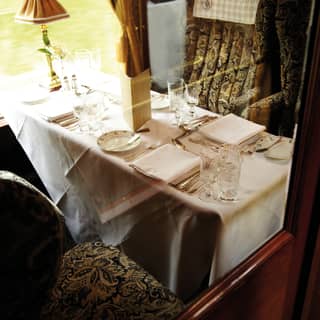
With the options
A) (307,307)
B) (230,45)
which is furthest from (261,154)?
(230,45)

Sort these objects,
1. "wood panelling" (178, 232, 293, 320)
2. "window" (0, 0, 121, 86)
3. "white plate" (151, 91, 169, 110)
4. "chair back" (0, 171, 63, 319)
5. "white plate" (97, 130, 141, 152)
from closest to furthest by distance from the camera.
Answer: "chair back" (0, 171, 63, 319)
"wood panelling" (178, 232, 293, 320)
"white plate" (97, 130, 141, 152)
"white plate" (151, 91, 169, 110)
"window" (0, 0, 121, 86)

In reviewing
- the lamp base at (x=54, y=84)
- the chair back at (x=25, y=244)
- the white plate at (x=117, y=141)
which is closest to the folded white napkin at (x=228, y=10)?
the lamp base at (x=54, y=84)

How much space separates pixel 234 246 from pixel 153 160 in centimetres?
32

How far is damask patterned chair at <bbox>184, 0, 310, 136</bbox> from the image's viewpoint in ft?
4.85

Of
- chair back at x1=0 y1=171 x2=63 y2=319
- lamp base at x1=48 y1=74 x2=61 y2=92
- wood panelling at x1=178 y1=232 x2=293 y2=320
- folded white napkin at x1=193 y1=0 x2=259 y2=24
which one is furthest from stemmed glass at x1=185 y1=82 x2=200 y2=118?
chair back at x1=0 y1=171 x2=63 y2=319

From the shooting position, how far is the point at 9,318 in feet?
1.56

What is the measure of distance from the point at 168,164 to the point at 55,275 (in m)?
0.55

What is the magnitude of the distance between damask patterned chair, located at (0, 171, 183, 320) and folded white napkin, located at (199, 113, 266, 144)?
1.48 ft

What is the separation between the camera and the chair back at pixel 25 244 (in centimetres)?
42

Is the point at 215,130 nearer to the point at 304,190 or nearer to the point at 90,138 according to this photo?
the point at 90,138

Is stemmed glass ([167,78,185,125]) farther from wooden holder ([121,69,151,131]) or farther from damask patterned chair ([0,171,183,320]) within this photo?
damask patterned chair ([0,171,183,320])

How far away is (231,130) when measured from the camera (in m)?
1.20

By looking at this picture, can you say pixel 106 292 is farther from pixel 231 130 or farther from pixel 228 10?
pixel 228 10

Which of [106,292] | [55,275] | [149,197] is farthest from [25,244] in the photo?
[149,197]
